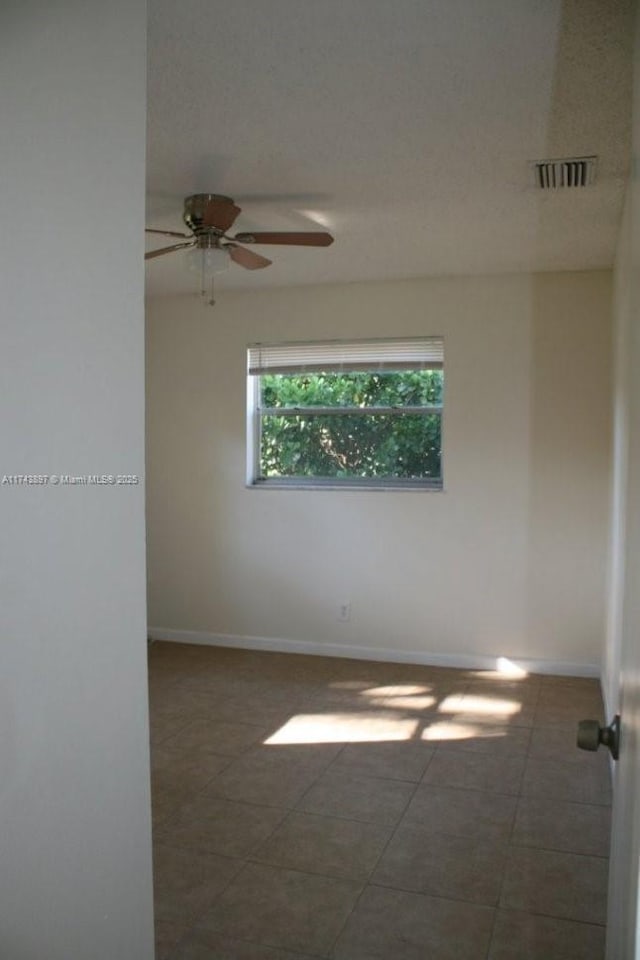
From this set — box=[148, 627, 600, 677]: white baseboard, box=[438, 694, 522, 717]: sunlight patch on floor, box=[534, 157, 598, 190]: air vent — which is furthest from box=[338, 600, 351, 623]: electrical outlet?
box=[534, 157, 598, 190]: air vent

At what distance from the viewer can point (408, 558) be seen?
17.2 ft

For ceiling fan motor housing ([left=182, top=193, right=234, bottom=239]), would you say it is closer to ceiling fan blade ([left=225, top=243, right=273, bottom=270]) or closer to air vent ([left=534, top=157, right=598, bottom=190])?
ceiling fan blade ([left=225, top=243, right=273, bottom=270])

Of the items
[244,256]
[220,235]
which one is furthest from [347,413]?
[220,235]

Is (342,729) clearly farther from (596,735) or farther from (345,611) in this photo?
(596,735)

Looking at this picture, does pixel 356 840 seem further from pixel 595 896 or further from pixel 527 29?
pixel 527 29

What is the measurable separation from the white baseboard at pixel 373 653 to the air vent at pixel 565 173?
2.94m

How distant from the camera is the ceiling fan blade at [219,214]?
10.7ft

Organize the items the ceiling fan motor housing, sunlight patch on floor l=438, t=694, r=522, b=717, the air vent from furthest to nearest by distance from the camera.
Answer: sunlight patch on floor l=438, t=694, r=522, b=717 → the ceiling fan motor housing → the air vent

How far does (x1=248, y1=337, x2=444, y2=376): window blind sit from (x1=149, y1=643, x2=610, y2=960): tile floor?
2019mm

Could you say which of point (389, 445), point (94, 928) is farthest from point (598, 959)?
point (389, 445)

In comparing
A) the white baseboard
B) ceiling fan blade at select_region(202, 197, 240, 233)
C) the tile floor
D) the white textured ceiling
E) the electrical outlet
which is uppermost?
the white textured ceiling

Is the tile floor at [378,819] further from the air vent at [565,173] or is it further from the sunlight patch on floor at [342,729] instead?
the air vent at [565,173]

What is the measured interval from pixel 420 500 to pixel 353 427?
69 centimetres

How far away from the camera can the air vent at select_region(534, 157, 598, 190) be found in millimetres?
3022
